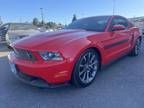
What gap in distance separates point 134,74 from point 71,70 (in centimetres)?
173

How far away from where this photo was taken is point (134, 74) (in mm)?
3482

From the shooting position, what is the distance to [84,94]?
8.70 ft

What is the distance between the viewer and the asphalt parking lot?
2.37m

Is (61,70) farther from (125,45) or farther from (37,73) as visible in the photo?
(125,45)

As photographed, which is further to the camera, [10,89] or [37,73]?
Answer: [10,89]

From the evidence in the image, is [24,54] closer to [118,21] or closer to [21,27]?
[118,21]

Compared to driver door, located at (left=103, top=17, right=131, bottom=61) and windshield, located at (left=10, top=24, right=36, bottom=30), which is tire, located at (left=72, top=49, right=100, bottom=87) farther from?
windshield, located at (left=10, top=24, right=36, bottom=30)

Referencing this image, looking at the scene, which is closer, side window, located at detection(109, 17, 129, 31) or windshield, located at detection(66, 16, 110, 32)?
windshield, located at detection(66, 16, 110, 32)

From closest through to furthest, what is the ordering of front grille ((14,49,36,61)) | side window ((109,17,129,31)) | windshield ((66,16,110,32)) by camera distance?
front grille ((14,49,36,61))
windshield ((66,16,110,32))
side window ((109,17,129,31))

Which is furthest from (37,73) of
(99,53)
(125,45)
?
(125,45)

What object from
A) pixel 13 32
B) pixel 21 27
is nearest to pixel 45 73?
pixel 13 32

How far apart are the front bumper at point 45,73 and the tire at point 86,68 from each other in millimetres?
191

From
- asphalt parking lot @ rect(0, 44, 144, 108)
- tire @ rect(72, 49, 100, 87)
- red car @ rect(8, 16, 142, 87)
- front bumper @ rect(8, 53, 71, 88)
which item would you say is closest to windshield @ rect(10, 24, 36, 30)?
asphalt parking lot @ rect(0, 44, 144, 108)

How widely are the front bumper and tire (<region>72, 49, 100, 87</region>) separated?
19 cm
